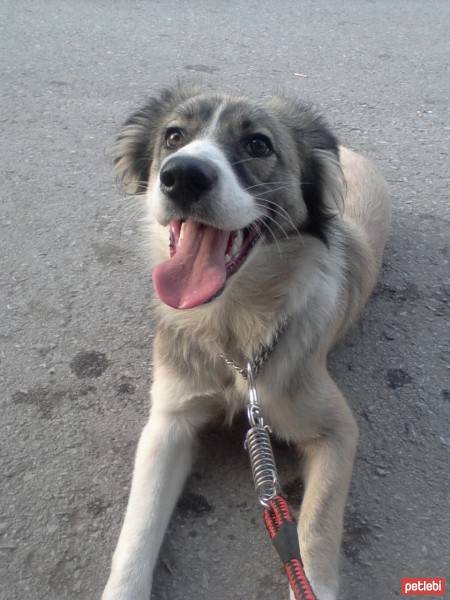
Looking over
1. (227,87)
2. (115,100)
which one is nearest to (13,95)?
(115,100)

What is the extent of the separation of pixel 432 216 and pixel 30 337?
2773mm

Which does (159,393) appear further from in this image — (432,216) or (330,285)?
(432,216)

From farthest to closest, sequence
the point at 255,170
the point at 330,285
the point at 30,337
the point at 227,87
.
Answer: the point at 227,87 < the point at 30,337 < the point at 330,285 < the point at 255,170

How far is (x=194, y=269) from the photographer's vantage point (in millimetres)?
2311

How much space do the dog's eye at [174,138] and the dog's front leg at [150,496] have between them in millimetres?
1063

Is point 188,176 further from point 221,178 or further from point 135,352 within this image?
point 135,352

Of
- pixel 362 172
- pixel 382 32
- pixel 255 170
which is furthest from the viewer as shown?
pixel 382 32

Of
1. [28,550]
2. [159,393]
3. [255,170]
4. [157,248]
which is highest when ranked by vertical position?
[255,170]

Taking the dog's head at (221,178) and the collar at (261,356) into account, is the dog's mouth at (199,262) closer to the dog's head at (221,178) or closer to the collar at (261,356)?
the dog's head at (221,178)

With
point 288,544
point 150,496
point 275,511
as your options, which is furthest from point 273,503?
point 150,496

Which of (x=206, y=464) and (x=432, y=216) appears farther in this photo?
(x=432, y=216)

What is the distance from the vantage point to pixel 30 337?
3143 mm

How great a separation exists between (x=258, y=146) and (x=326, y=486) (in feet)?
4.59

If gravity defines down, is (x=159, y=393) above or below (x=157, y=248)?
below
